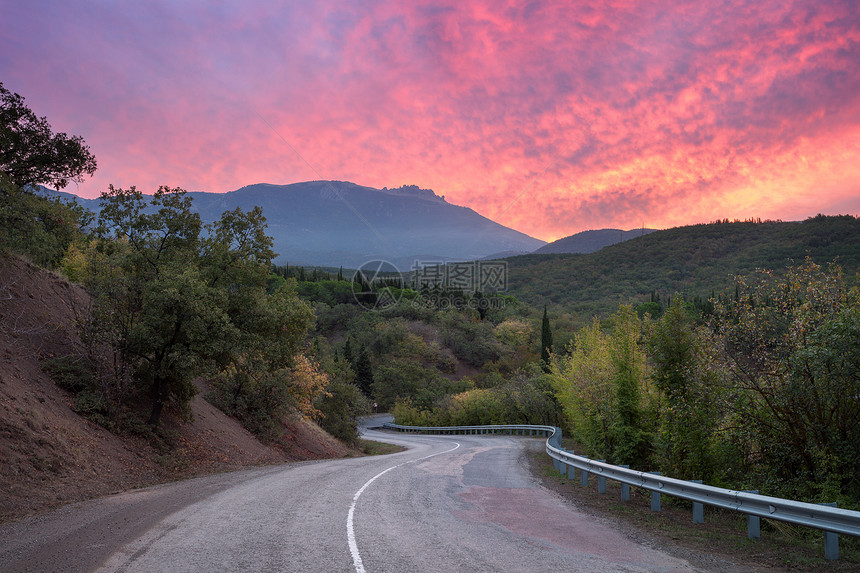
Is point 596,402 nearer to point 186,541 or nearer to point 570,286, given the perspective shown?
point 186,541

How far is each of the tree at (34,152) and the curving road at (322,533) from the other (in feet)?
55.1

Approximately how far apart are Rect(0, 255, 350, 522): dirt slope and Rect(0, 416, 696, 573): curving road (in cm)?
166

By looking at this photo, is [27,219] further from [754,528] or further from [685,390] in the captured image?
[754,528]

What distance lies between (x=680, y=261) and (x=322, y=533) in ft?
499

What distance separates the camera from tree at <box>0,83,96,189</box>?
21.0 metres

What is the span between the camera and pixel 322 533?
8.34 m

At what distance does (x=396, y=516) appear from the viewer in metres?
9.79

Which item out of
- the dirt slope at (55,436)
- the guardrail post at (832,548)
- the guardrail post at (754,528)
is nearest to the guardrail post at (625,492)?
the guardrail post at (754,528)

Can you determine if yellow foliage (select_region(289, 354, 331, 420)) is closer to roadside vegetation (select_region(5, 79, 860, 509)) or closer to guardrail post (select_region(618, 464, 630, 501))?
roadside vegetation (select_region(5, 79, 860, 509))

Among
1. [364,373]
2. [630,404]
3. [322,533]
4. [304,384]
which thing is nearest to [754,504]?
[322,533]

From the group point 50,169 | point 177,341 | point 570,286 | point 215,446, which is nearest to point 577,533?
point 177,341

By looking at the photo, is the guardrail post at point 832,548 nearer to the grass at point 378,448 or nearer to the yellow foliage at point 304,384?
the yellow foliage at point 304,384

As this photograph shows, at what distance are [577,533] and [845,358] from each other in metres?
5.57

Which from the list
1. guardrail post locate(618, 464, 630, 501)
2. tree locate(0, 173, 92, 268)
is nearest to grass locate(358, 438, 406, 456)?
tree locate(0, 173, 92, 268)
